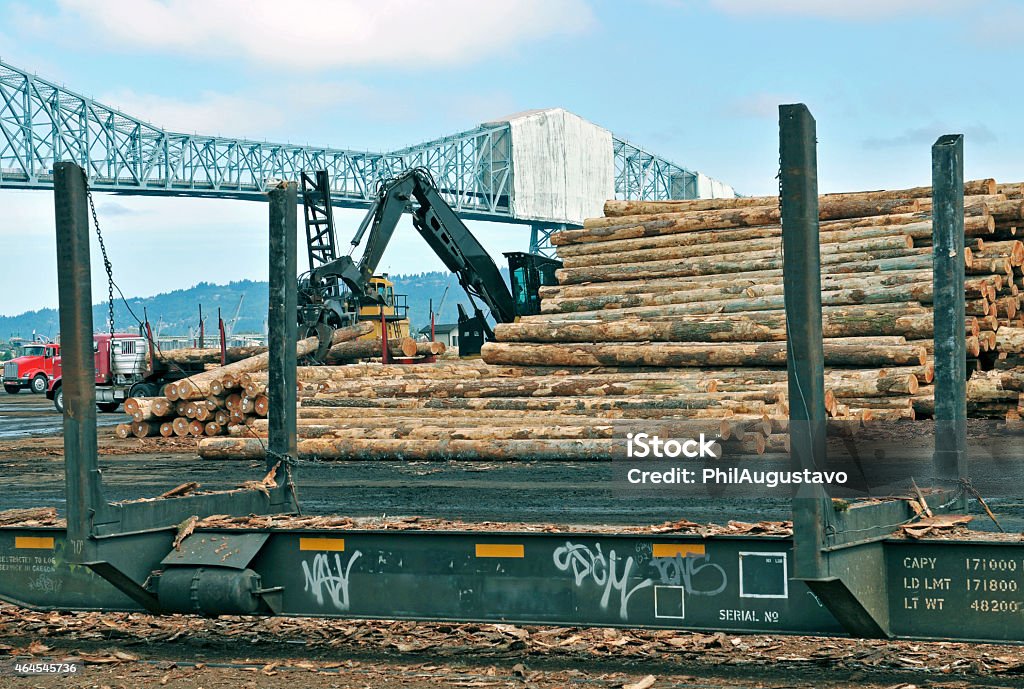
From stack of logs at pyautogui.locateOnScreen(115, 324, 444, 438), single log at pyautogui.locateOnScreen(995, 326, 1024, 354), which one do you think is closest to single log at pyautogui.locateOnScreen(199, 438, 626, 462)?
stack of logs at pyautogui.locateOnScreen(115, 324, 444, 438)

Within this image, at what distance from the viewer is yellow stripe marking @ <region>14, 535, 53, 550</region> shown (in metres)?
7.14

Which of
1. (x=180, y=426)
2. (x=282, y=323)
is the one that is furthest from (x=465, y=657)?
(x=180, y=426)

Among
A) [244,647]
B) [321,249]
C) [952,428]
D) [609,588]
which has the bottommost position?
[244,647]

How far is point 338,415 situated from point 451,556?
1292 centimetres

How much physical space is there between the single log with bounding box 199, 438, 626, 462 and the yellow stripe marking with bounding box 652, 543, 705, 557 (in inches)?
383

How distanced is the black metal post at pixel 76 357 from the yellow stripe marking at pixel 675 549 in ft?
10.6

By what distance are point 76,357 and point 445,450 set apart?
10321 millimetres

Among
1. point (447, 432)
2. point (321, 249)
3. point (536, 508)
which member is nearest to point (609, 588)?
point (536, 508)

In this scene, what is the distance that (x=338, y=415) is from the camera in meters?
19.2

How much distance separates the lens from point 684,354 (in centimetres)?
1858

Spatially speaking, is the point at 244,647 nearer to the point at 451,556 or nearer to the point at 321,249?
the point at 451,556

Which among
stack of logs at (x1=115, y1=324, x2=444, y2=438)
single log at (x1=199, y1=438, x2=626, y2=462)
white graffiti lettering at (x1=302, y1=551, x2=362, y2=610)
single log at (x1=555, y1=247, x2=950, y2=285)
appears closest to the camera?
white graffiti lettering at (x1=302, y1=551, x2=362, y2=610)

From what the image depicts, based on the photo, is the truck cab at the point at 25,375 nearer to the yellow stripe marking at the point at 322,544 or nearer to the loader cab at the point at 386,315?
the loader cab at the point at 386,315

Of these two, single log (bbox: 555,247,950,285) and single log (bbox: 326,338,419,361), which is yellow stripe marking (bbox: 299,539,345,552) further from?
single log (bbox: 326,338,419,361)
